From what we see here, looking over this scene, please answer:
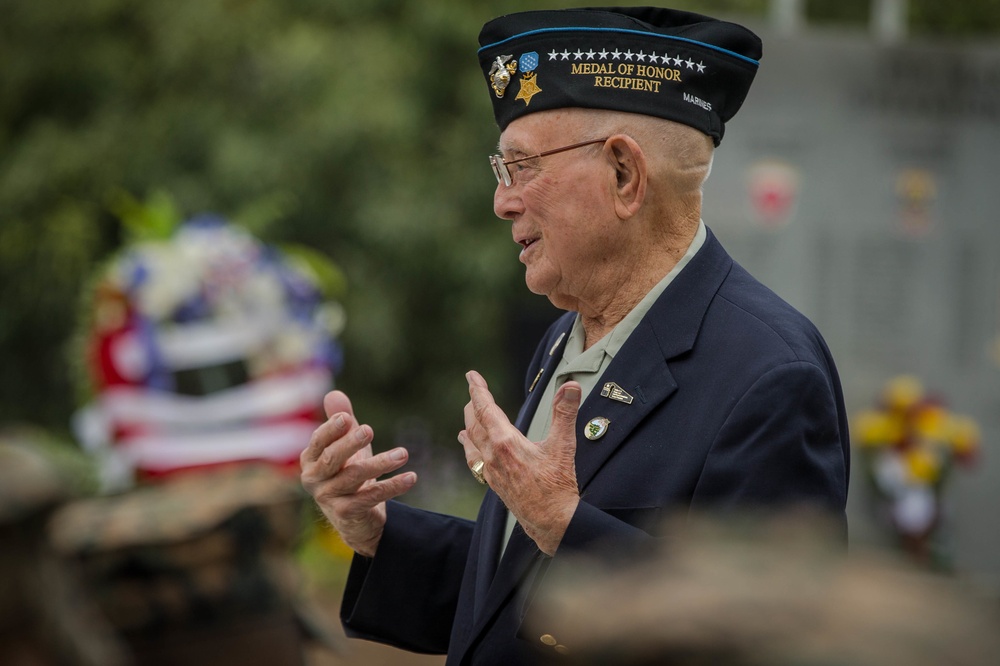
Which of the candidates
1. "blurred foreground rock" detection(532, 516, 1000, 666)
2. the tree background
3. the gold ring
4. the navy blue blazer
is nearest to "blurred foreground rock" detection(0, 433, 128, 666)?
"blurred foreground rock" detection(532, 516, 1000, 666)

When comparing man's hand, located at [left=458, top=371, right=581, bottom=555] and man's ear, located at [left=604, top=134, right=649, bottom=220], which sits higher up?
man's ear, located at [left=604, top=134, right=649, bottom=220]

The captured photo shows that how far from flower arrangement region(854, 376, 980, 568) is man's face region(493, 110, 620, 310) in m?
5.29

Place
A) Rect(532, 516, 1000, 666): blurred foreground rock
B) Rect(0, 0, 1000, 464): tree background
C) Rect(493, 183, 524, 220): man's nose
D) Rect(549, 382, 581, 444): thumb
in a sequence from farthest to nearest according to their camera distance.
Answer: Rect(0, 0, 1000, 464): tree background → Rect(493, 183, 524, 220): man's nose → Rect(549, 382, 581, 444): thumb → Rect(532, 516, 1000, 666): blurred foreground rock

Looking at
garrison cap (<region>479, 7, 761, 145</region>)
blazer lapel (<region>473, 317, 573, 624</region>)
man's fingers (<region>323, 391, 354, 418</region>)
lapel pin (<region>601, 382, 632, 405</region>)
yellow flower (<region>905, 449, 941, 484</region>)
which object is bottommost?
yellow flower (<region>905, 449, 941, 484</region>)

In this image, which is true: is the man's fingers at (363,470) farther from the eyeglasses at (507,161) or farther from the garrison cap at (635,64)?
the garrison cap at (635,64)

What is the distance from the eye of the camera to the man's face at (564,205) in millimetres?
2496

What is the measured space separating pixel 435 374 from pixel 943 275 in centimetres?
553

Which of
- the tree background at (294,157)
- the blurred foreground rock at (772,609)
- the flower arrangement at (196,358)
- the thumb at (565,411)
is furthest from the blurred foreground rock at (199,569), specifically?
the tree background at (294,157)

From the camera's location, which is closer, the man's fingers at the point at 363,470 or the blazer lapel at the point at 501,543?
the blazer lapel at the point at 501,543

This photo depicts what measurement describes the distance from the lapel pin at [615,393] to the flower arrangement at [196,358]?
4.80 m

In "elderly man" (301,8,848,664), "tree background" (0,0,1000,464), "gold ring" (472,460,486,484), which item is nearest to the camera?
"elderly man" (301,8,848,664)

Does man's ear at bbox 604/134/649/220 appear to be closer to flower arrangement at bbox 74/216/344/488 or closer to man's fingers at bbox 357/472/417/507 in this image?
man's fingers at bbox 357/472/417/507

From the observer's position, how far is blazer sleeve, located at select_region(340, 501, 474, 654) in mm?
2740

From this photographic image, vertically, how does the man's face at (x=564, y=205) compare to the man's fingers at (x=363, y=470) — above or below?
above
